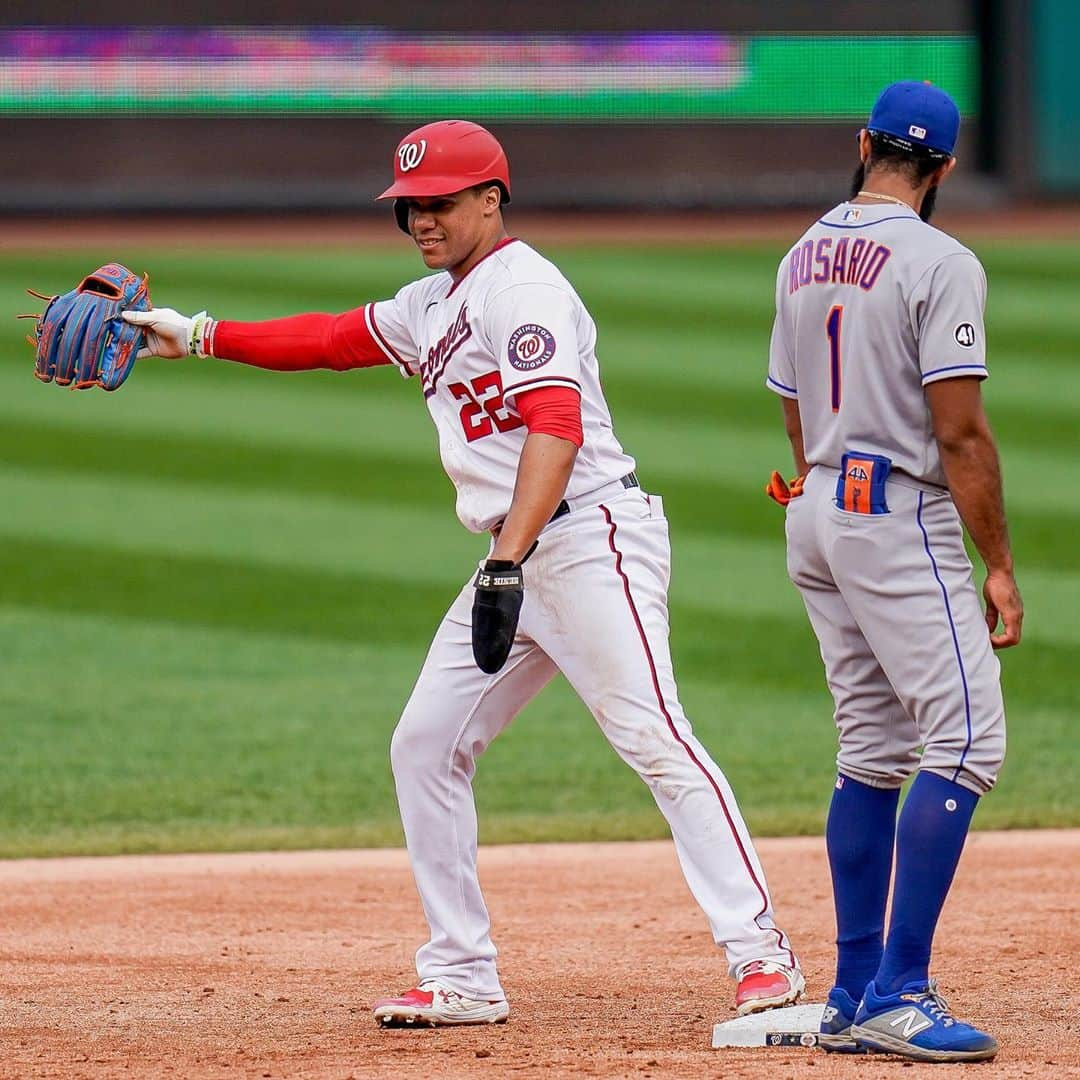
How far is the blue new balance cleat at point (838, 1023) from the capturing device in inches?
153

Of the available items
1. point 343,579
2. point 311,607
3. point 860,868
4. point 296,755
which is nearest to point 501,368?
point 860,868

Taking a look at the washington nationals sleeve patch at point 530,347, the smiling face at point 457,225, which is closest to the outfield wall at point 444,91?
the smiling face at point 457,225

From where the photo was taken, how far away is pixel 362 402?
45.0 ft

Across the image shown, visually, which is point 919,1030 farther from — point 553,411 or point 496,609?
point 553,411

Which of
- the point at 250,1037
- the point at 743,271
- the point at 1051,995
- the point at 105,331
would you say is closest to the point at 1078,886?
the point at 1051,995

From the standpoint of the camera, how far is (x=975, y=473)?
3.67 meters

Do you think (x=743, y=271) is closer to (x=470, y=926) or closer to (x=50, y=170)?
(x=50, y=170)

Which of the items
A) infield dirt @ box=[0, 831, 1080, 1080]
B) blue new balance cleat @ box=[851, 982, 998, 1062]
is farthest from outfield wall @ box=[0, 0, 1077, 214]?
blue new balance cleat @ box=[851, 982, 998, 1062]

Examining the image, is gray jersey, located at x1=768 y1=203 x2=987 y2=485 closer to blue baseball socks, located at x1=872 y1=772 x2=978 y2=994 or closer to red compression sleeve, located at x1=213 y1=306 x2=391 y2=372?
blue baseball socks, located at x1=872 y1=772 x2=978 y2=994

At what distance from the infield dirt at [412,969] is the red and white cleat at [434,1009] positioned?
40 mm

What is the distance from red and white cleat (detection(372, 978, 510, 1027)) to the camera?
13.8ft

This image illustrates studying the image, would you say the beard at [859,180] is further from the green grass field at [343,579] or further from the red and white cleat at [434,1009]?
the green grass field at [343,579]

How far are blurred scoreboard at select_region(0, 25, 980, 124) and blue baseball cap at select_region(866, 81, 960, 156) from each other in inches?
559

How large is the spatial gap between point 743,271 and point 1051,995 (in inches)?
514
